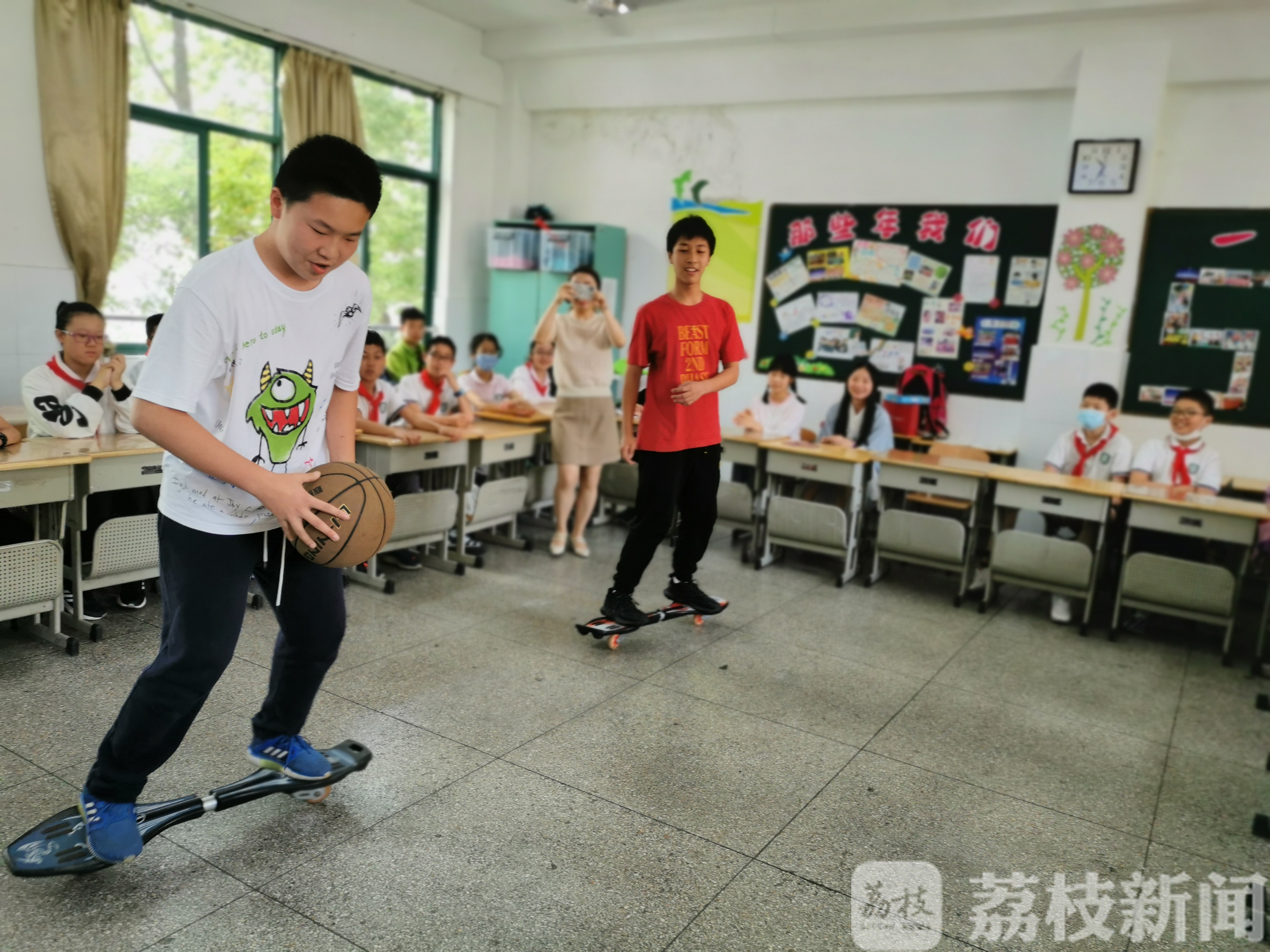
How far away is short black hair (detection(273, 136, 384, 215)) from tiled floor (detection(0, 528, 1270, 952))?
1.51 meters

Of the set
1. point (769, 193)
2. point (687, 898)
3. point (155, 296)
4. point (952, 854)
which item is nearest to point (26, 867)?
point (687, 898)

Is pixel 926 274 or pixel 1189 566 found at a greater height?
pixel 926 274

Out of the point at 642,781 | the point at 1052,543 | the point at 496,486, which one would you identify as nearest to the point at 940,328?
the point at 1052,543

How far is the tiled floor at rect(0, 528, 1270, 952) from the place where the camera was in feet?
6.72

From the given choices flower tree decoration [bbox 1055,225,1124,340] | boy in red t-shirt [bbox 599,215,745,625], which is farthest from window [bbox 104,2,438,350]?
flower tree decoration [bbox 1055,225,1124,340]

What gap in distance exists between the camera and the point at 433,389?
540 centimetres

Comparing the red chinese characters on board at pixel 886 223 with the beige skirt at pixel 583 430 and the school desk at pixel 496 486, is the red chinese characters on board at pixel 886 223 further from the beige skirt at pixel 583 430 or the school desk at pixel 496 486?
the school desk at pixel 496 486

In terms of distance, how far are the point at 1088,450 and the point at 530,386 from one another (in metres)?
3.64

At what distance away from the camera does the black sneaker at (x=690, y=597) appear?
406cm

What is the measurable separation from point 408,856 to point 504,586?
2454mm

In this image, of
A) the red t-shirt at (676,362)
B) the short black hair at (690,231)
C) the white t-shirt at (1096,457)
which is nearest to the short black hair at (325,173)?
the short black hair at (690,231)

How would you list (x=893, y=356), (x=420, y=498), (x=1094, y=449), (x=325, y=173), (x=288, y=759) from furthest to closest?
(x=893, y=356)
(x=1094, y=449)
(x=420, y=498)
(x=288, y=759)
(x=325, y=173)

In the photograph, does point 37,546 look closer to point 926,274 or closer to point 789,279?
point 789,279

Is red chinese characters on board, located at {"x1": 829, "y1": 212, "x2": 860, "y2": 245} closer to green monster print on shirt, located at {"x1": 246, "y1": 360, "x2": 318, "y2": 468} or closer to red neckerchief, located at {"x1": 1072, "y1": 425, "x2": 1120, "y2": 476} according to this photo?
red neckerchief, located at {"x1": 1072, "y1": 425, "x2": 1120, "y2": 476}
